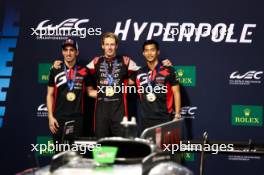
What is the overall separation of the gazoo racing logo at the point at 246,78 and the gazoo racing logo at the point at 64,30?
1.76m

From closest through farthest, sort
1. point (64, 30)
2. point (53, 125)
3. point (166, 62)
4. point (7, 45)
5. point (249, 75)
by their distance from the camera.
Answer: point (249, 75), point (166, 62), point (53, 125), point (64, 30), point (7, 45)

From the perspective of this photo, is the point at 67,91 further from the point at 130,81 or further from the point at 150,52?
the point at 150,52

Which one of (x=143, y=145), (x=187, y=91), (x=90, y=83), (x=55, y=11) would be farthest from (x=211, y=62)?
(x=143, y=145)

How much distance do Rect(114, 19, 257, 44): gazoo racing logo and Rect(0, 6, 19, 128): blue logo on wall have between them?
1370 mm

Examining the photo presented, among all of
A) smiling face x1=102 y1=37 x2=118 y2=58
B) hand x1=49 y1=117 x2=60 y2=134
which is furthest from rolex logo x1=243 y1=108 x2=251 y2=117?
hand x1=49 y1=117 x2=60 y2=134

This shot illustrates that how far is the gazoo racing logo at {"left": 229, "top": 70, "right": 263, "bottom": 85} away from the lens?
6074mm

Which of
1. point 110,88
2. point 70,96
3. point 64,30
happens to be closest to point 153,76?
point 110,88

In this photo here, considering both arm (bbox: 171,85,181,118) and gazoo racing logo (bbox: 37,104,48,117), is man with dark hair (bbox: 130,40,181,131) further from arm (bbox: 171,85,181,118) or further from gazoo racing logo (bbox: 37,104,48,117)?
gazoo racing logo (bbox: 37,104,48,117)

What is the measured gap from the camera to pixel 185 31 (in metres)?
6.23

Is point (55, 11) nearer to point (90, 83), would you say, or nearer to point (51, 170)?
point (90, 83)

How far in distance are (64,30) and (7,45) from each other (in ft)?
2.64

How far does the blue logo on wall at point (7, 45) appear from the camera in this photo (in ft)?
21.7

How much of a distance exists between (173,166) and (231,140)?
3.30 meters

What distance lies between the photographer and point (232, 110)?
20.2 ft
